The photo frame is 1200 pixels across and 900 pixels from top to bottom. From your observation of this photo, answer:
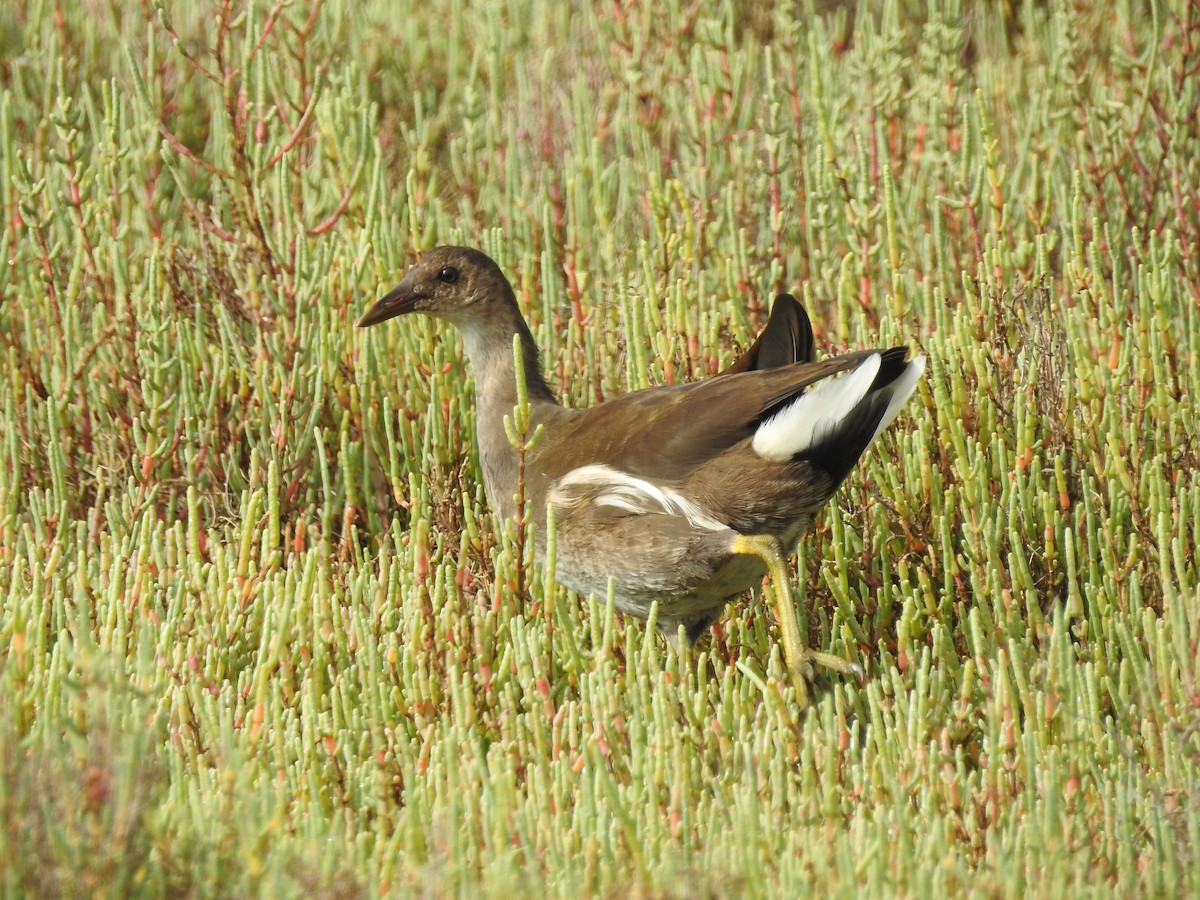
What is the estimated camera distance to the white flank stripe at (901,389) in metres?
3.52

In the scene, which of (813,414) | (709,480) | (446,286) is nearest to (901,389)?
(813,414)

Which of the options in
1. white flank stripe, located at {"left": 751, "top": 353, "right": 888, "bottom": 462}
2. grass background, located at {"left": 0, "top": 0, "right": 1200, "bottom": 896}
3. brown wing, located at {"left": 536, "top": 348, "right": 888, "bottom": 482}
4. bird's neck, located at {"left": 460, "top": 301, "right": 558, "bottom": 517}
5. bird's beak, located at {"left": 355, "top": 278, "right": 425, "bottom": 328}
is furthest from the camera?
bird's beak, located at {"left": 355, "top": 278, "right": 425, "bottom": 328}

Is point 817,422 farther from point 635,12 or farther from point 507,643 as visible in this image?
point 635,12

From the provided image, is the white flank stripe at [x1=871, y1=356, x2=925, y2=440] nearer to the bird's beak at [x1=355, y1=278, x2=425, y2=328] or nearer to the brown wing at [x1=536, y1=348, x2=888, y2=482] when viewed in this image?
the brown wing at [x1=536, y1=348, x2=888, y2=482]

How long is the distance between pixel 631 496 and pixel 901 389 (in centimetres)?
71

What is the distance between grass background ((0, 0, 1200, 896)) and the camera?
2623mm

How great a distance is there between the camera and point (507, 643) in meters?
3.63

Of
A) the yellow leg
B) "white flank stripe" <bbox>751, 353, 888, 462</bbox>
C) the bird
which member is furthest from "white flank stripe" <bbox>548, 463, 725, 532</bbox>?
"white flank stripe" <bbox>751, 353, 888, 462</bbox>

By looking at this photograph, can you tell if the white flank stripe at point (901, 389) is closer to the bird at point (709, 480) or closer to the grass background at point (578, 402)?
the bird at point (709, 480)

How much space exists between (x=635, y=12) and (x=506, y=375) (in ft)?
10.2

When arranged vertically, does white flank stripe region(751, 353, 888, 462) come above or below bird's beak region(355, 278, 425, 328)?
below

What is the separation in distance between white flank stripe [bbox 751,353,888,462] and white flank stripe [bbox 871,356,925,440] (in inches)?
7.2

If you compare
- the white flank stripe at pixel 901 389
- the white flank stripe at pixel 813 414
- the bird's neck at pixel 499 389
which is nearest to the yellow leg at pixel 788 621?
the white flank stripe at pixel 813 414

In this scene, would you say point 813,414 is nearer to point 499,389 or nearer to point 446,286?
point 499,389
